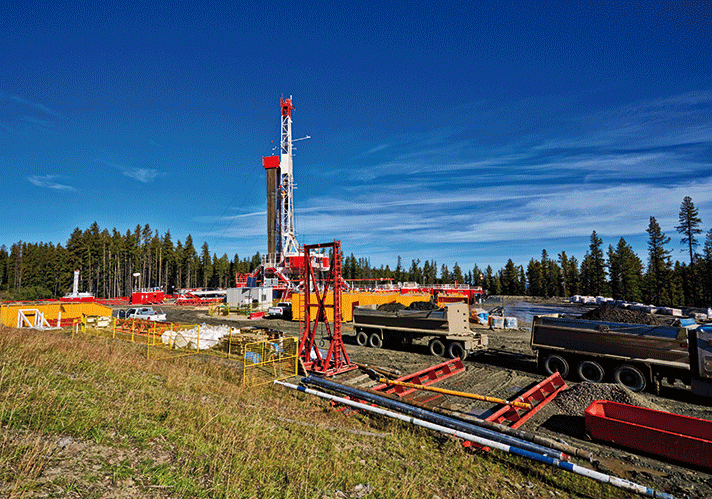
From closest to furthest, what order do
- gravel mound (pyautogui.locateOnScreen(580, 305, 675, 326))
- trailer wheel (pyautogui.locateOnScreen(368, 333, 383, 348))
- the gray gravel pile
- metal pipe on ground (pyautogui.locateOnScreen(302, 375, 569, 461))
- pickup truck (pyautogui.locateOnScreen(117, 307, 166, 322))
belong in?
metal pipe on ground (pyautogui.locateOnScreen(302, 375, 569, 461))
the gray gravel pile
gravel mound (pyautogui.locateOnScreen(580, 305, 675, 326))
trailer wheel (pyautogui.locateOnScreen(368, 333, 383, 348))
pickup truck (pyautogui.locateOnScreen(117, 307, 166, 322))

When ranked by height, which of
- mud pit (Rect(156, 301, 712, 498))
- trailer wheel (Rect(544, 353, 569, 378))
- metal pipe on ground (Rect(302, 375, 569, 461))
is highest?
metal pipe on ground (Rect(302, 375, 569, 461))

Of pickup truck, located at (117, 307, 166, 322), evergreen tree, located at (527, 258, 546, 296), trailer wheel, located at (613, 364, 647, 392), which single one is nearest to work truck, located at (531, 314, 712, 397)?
trailer wheel, located at (613, 364, 647, 392)

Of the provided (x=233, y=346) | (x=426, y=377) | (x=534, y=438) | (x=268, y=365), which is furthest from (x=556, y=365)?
(x=233, y=346)

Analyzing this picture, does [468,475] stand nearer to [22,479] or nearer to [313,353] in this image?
[22,479]

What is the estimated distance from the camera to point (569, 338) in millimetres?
13125

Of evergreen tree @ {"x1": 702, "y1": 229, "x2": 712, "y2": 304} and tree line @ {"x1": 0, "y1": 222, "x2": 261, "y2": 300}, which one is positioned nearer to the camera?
evergreen tree @ {"x1": 702, "y1": 229, "x2": 712, "y2": 304}

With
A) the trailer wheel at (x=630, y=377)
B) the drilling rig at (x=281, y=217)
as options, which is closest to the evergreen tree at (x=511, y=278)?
the drilling rig at (x=281, y=217)

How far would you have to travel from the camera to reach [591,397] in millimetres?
9781

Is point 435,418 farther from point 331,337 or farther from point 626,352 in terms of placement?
point 626,352

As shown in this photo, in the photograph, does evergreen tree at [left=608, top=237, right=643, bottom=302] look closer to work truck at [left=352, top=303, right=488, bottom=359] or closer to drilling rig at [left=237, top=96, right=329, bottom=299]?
drilling rig at [left=237, top=96, right=329, bottom=299]

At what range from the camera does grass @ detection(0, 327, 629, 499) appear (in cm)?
432

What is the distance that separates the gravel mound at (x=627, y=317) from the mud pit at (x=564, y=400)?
235 centimetres

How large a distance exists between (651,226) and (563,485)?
81.6 metres

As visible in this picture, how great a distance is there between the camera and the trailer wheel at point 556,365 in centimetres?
1316
